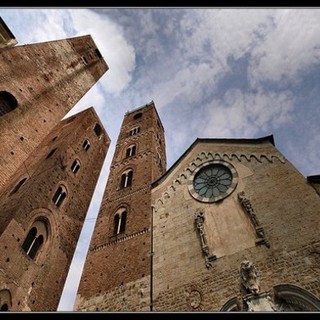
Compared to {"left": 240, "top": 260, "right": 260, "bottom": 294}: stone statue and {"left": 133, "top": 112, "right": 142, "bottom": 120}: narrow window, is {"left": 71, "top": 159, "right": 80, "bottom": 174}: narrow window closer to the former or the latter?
{"left": 133, "top": 112, "right": 142, "bottom": 120}: narrow window

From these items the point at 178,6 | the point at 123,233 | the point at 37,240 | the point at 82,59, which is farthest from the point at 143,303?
the point at 82,59

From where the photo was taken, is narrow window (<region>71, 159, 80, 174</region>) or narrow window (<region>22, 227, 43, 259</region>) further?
narrow window (<region>71, 159, 80, 174</region>)

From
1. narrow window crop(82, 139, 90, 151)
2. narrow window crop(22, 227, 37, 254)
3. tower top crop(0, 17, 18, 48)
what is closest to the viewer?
tower top crop(0, 17, 18, 48)

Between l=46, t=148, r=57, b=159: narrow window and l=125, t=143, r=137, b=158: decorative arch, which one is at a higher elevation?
l=125, t=143, r=137, b=158: decorative arch

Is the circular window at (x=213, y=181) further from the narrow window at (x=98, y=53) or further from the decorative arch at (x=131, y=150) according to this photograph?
the narrow window at (x=98, y=53)

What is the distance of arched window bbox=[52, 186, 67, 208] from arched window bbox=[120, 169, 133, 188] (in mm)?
2876

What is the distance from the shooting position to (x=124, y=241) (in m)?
12.1

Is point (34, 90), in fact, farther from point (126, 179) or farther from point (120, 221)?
point (126, 179)

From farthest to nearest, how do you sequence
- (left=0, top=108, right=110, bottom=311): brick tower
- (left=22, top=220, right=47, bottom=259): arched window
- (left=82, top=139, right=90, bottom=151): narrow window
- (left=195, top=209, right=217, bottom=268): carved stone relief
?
(left=82, top=139, right=90, bottom=151): narrow window → (left=22, top=220, right=47, bottom=259): arched window → (left=0, top=108, right=110, bottom=311): brick tower → (left=195, top=209, right=217, bottom=268): carved stone relief

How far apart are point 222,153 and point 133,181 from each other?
17.7 feet

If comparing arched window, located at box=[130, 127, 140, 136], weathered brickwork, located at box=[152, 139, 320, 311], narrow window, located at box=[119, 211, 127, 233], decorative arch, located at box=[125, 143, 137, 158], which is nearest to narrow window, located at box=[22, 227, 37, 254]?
narrow window, located at box=[119, 211, 127, 233]

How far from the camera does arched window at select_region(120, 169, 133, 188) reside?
1617 cm

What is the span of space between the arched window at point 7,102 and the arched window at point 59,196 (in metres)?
4.89
